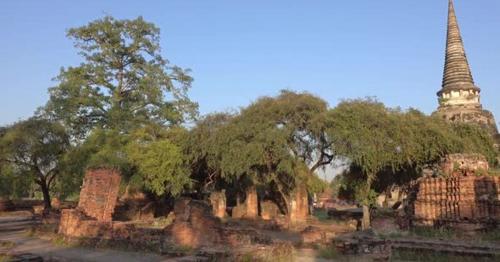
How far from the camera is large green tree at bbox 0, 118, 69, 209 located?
23672 mm

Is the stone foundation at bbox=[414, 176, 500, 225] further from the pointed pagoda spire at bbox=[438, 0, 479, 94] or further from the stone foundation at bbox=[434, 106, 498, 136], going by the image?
the pointed pagoda spire at bbox=[438, 0, 479, 94]

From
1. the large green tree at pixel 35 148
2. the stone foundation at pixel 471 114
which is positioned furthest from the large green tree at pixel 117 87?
the stone foundation at pixel 471 114

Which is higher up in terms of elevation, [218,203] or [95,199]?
[95,199]

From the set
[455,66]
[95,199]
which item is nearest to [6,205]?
[95,199]

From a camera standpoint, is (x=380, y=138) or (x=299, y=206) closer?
(x=380, y=138)

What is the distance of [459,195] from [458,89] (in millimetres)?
29116

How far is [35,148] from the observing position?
23969mm

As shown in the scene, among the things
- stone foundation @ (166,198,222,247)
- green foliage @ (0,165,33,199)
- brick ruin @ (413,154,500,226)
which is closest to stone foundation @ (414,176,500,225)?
brick ruin @ (413,154,500,226)

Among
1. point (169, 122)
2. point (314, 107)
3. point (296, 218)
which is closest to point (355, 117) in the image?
point (314, 107)

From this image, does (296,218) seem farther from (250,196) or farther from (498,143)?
(498,143)

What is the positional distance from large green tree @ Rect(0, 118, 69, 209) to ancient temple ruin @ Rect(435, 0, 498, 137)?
107ft

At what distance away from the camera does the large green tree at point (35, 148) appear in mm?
23672

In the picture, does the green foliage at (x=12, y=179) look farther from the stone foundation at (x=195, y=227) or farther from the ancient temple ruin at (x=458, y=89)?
the ancient temple ruin at (x=458, y=89)

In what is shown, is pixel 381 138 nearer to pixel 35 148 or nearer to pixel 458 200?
pixel 458 200
